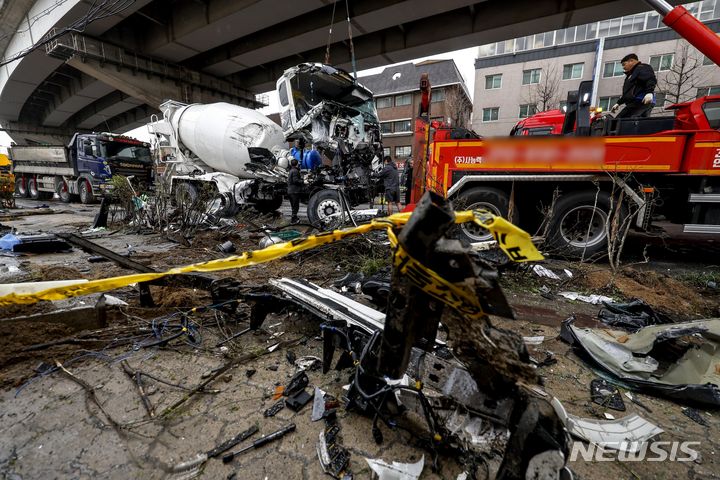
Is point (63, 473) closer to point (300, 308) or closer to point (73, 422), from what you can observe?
point (73, 422)

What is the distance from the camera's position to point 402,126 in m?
31.9

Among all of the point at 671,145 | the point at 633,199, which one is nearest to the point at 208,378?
the point at 633,199

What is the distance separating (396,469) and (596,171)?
543 cm

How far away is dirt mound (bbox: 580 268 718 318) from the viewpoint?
10.8 feet

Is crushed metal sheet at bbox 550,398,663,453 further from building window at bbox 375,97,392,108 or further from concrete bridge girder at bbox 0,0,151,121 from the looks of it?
building window at bbox 375,97,392,108

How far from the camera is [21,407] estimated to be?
178 centimetres

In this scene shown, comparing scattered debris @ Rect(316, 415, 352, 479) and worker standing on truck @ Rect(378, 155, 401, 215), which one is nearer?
scattered debris @ Rect(316, 415, 352, 479)

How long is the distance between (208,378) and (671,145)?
6565 mm

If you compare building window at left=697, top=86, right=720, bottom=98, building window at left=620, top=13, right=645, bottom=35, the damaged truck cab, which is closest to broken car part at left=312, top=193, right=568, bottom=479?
the damaged truck cab

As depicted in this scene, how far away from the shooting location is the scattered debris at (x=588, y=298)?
11.6 feet

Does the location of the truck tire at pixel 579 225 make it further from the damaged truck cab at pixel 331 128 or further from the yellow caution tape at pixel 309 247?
the yellow caution tape at pixel 309 247

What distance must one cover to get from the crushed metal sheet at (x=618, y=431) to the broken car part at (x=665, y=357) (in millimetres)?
460

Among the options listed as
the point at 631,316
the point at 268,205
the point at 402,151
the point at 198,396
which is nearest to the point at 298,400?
the point at 198,396

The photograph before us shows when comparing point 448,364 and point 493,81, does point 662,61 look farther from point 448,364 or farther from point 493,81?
point 448,364
